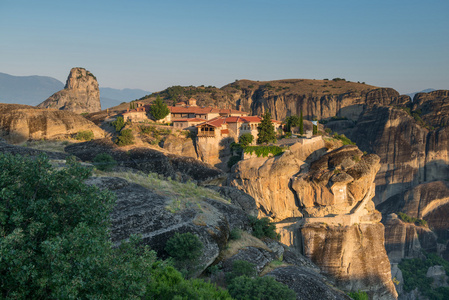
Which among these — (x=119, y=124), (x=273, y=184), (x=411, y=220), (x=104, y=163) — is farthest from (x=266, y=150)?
(x=411, y=220)

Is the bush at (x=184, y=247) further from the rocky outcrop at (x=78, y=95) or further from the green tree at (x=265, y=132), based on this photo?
the rocky outcrop at (x=78, y=95)

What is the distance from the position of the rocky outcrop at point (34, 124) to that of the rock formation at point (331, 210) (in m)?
24.2

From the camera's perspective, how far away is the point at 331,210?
4700 centimetres

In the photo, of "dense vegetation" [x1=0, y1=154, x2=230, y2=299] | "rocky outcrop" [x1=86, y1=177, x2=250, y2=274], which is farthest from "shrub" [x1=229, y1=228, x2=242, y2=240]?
"dense vegetation" [x1=0, y1=154, x2=230, y2=299]

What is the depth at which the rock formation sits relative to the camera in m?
45.0

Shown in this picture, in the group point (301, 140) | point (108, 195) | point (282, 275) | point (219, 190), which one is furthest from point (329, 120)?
point (108, 195)

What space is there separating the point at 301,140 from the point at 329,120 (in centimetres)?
6307

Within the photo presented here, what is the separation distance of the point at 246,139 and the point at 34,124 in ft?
103

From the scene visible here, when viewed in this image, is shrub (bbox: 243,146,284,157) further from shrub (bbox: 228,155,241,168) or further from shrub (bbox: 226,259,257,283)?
shrub (bbox: 226,259,257,283)

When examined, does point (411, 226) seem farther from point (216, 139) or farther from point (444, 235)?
point (216, 139)

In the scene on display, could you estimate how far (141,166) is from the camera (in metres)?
37.6

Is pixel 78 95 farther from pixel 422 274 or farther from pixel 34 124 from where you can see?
pixel 422 274

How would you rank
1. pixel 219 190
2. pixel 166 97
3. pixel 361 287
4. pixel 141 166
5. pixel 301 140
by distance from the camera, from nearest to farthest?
1. pixel 219 190
2. pixel 141 166
3. pixel 361 287
4. pixel 301 140
5. pixel 166 97

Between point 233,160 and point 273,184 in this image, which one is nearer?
point 273,184
